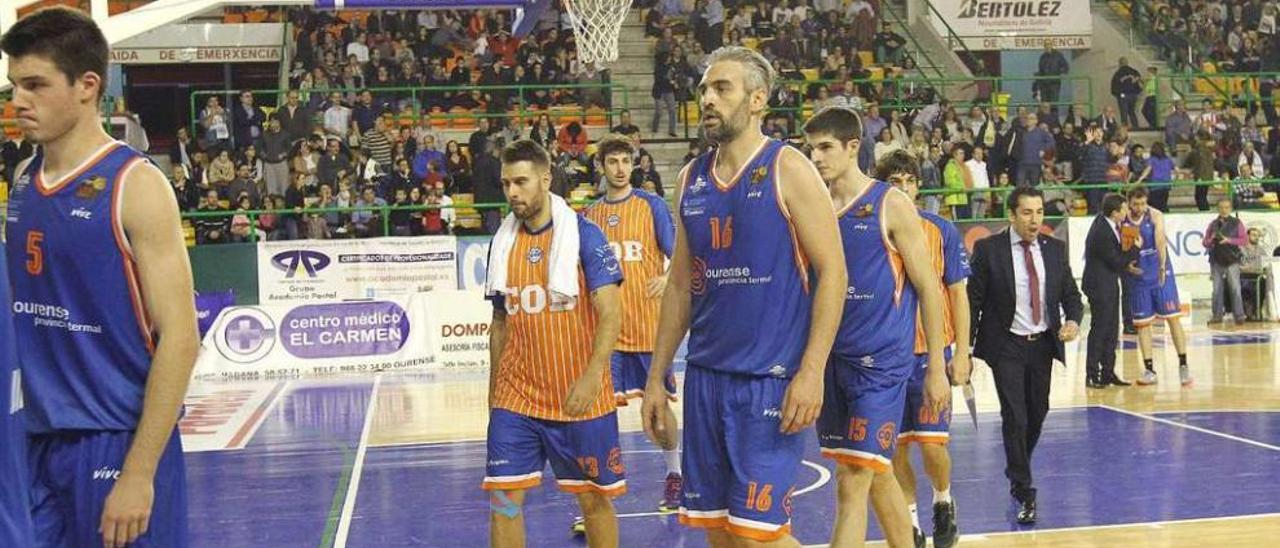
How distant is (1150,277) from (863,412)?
11232 millimetres

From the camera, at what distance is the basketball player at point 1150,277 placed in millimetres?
17016

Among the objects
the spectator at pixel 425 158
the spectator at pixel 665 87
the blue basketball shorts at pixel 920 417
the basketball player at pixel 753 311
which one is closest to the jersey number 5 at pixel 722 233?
the basketball player at pixel 753 311

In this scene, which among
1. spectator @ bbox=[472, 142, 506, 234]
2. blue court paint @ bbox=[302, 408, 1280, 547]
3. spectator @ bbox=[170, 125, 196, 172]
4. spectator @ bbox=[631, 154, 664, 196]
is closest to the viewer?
blue court paint @ bbox=[302, 408, 1280, 547]

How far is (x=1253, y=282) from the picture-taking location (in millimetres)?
24625

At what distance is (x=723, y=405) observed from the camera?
5.68 meters

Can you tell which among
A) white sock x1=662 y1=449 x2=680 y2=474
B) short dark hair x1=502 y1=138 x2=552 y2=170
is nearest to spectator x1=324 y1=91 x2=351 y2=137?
white sock x1=662 y1=449 x2=680 y2=474

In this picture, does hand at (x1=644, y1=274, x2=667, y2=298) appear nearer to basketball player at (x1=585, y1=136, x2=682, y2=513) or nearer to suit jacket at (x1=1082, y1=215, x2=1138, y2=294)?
basketball player at (x1=585, y1=136, x2=682, y2=513)

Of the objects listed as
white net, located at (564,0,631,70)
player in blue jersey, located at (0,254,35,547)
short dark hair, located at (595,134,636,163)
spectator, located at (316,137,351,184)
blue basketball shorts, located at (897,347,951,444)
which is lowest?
blue basketball shorts, located at (897,347,951,444)

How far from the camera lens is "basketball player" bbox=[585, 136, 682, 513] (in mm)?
9852

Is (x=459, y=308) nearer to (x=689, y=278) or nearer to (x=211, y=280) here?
(x=211, y=280)

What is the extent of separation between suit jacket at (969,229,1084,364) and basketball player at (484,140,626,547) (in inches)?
121

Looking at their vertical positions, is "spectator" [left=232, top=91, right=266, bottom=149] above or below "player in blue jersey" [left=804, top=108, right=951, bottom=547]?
above

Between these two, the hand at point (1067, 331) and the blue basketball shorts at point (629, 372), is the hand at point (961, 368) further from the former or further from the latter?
the blue basketball shorts at point (629, 372)

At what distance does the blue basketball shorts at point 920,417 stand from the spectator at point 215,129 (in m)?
19.3
